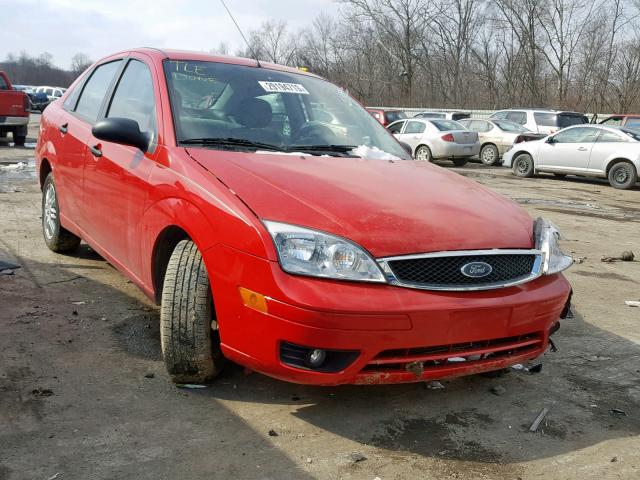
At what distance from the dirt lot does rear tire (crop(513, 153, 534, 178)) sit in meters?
12.4

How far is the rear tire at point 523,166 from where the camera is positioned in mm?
16203

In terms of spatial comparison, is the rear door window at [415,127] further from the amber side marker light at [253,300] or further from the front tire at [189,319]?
the amber side marker light at [253,300]

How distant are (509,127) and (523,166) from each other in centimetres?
365

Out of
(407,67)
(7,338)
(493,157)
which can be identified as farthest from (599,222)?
(407,67)

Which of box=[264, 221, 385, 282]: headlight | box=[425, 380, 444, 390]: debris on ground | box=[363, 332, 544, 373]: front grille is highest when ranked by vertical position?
box=[264, 221, 385, 282]: headlight

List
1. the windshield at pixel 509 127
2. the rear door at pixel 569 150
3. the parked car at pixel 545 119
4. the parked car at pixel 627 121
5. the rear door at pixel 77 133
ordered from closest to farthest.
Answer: the rear door at pixel 77 133, the rear door at pixel 569 150, the parked car at pixel 627 121, the windshield at pixel 509 127, the parked car at pixel 545 119

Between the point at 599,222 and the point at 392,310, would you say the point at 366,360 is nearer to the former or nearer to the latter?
the point at 392,310

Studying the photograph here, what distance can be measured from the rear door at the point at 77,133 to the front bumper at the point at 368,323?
211cm

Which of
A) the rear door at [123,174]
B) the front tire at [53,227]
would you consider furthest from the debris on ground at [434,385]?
the front tire at [53,227]

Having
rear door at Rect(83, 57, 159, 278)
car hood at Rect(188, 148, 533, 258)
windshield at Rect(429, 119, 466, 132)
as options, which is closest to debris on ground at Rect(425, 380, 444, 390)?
car hood at Rect(188, 148, 533, 258)

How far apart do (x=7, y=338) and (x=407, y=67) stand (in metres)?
46.4

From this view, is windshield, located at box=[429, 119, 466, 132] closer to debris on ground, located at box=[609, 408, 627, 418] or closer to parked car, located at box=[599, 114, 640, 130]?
parked car, located at box=[599, 114, 640, 130]

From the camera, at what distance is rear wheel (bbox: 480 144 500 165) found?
19.5 m

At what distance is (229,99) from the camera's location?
12.3 feet
